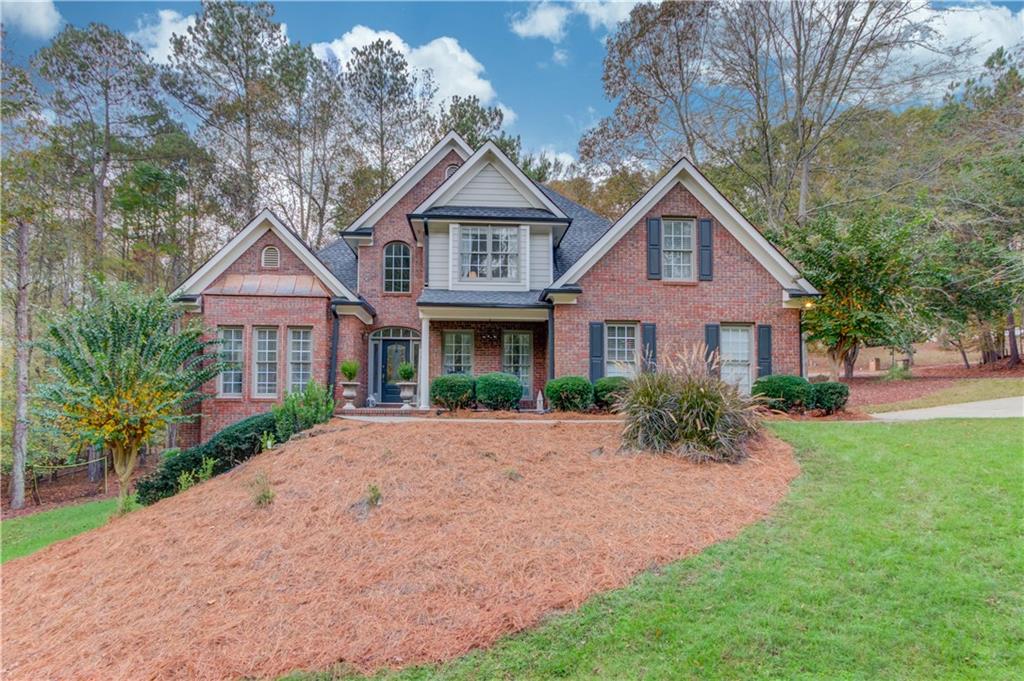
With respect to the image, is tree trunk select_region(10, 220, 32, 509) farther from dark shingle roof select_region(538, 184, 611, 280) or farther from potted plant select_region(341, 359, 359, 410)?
dark shingle roof select_region(538, 184, 611, 280)

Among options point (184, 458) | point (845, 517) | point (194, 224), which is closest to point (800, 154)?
point (845, 517)

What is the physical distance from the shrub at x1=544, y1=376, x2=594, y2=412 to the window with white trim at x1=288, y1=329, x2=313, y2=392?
6631 mm

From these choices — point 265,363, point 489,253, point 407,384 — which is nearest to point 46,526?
point 265,363

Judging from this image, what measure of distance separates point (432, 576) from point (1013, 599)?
4.80 metres

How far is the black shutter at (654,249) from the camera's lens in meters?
13.0

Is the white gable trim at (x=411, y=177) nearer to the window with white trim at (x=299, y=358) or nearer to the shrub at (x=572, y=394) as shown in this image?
the window with white trim at (x=299, y=358)

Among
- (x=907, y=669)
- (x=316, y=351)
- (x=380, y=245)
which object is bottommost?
(x=907, y=669)

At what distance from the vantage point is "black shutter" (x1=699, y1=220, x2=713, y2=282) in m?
13.0

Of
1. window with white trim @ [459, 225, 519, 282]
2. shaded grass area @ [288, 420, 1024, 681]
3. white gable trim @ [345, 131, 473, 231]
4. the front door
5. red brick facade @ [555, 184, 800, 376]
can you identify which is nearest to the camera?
shaded grass area @ [288, 420, 1024, 681]

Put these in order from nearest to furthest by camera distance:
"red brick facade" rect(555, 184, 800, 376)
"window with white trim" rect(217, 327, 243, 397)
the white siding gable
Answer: "window with white trim" rect(217, 327, 243, 397)
"red brick facade" rect(555, 184, 800, 376)
the white siding gable

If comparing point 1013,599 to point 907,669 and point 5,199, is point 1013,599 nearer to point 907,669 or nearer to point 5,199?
point 907,669

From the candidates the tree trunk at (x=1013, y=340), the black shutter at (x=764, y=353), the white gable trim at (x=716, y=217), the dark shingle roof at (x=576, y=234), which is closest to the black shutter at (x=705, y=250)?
Answer: the white gable trim at (x=716, y=217)

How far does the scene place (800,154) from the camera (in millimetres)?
21625

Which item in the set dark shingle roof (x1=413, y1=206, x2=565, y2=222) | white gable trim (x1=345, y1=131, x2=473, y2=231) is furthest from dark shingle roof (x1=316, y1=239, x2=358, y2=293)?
dark shingle roof (x1=413, y1=206, x2=565, y2=222)
